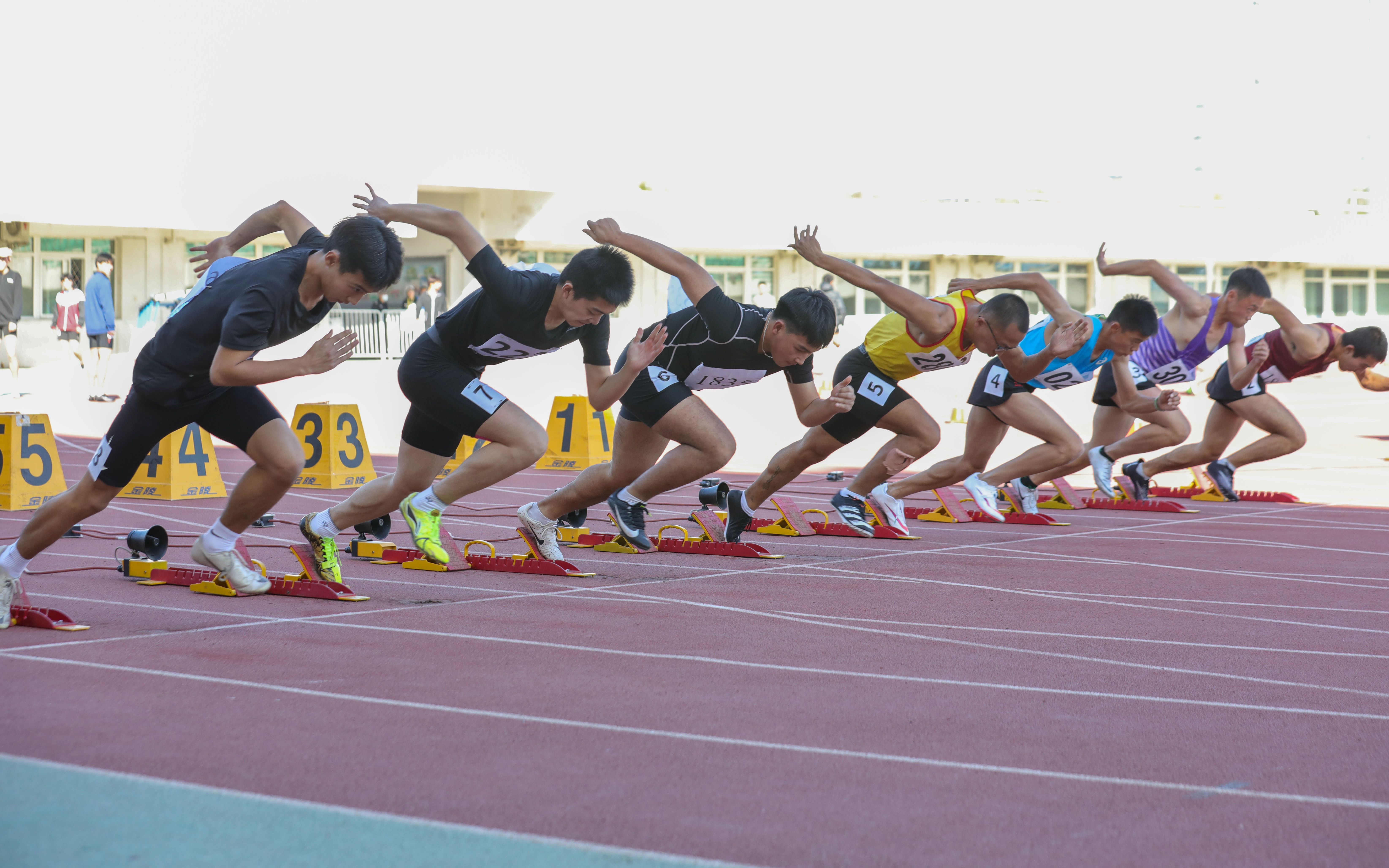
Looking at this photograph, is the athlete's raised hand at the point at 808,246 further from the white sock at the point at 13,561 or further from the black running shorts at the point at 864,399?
the white sock at the point at 13,561

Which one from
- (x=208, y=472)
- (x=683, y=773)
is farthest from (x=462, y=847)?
(x=208, y=472)

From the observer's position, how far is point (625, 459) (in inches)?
313

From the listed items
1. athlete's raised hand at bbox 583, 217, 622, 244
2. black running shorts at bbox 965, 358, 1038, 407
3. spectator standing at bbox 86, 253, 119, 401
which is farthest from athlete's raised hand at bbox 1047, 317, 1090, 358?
spectator standing at bbox 86, 253, 119, 401

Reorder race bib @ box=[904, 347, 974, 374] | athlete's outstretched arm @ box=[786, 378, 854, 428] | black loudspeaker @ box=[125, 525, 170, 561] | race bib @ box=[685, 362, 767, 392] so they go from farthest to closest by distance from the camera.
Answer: race bib @ box=[904, 347, 974, 374]
race bib @ box=[685, 362, 767, 392]
athlete's outstretched arm @ box=[786, 378, 854, 428]
black loudspeaker @ box=[125, 525, 170, 561]

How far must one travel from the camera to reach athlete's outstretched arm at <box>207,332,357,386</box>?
5102 millimetres

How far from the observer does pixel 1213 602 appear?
6.86 metres

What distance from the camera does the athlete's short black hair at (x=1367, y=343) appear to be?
1113cm

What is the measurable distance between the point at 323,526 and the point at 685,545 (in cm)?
259

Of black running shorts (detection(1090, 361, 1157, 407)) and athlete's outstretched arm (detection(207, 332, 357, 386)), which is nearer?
athlete's outstretched arm (detection(207, 332, 357, 386))

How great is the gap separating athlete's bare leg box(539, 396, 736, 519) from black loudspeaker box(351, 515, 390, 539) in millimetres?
1021

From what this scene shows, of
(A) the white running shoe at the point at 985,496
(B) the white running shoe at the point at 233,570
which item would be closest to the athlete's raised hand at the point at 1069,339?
(A) the white running shoe at the point at 985,496

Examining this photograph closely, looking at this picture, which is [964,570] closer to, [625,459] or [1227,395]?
[625,459]

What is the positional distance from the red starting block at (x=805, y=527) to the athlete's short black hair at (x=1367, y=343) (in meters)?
4.17

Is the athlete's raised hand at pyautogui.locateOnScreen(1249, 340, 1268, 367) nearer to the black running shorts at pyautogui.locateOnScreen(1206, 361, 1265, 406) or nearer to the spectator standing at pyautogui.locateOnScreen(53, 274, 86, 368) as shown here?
the black running shorts at pyautogui.locateOnScreen(1206, 361, 1265, 406)
